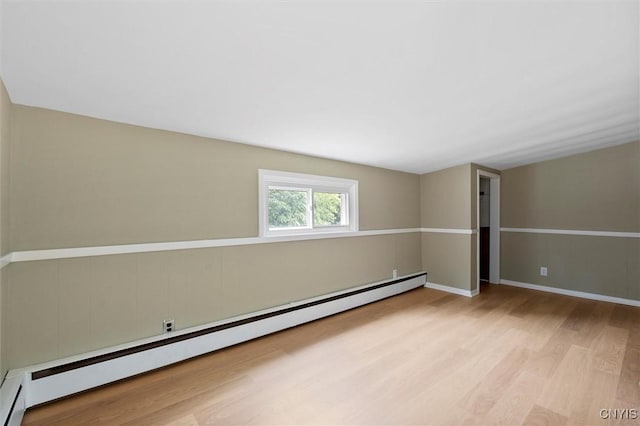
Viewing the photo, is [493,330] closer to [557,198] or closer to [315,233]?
[315,233]

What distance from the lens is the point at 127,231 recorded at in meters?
1.94

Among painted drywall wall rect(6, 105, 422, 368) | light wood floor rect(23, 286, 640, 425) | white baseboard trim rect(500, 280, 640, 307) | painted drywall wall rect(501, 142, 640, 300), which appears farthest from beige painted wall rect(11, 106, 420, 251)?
white baseboard trim rect(500, 280, 640, 307)

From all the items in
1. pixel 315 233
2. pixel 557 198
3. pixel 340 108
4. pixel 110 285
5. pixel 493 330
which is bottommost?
pixel 493 330

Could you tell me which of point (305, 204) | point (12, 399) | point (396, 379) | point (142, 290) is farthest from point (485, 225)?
point (12, 399)

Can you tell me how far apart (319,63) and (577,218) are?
4582 mm

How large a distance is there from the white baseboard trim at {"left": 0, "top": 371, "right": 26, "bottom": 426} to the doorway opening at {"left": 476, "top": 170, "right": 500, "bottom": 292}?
16.8ft

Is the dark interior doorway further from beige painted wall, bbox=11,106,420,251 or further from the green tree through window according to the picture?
beige painted wall, bbox=11,106,420,251

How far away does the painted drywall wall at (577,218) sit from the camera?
11.6 feet

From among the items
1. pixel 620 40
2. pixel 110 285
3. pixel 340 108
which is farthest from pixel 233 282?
pixel 620 40

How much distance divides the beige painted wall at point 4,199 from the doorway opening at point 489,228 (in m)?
5.23

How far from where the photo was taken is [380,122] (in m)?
2.31

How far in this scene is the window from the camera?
2.75 metres

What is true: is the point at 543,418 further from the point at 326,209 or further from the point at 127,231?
the point at 127,231

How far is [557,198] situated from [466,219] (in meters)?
1.54
